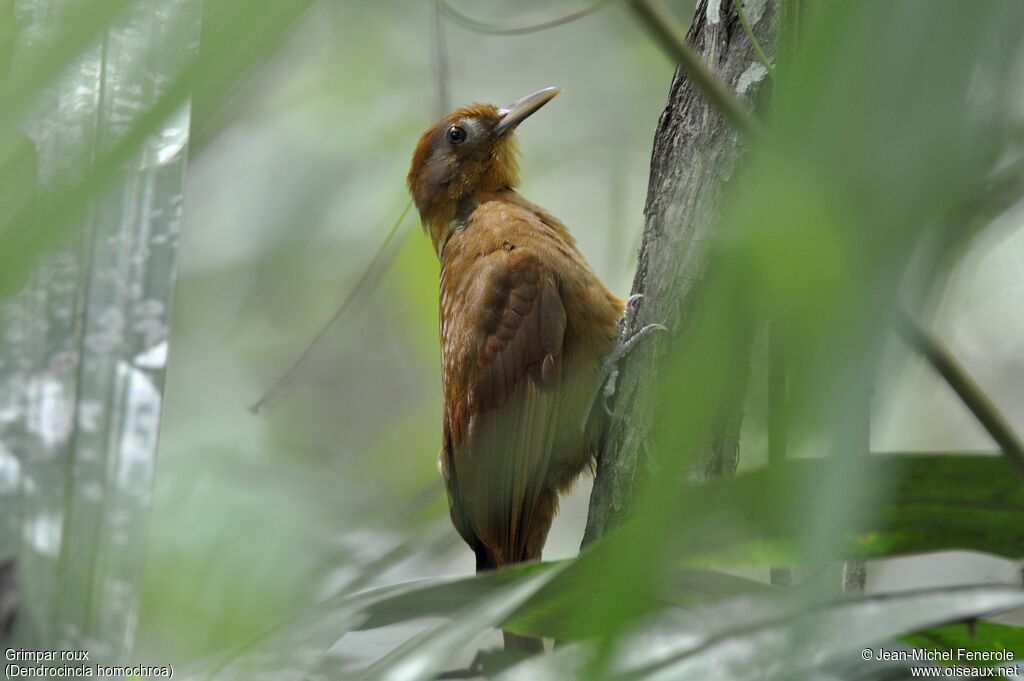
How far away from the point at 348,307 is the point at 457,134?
82cm

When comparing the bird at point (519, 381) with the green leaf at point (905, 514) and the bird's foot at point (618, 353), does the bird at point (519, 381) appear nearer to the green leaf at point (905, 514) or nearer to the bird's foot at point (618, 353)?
the bird's foot at point (618, 353)

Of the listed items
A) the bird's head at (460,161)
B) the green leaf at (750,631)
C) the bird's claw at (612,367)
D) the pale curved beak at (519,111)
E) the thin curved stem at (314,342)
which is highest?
the pale curved beak at (519,111)

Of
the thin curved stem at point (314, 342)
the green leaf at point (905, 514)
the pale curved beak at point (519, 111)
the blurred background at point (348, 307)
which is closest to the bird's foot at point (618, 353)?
the blurred background at point (348, 307)

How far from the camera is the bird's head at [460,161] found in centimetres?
377

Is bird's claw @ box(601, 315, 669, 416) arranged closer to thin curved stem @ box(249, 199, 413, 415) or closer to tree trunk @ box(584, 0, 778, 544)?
tree trunk @ box(584, 0, 778, 544)

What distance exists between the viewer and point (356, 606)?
1019 mm

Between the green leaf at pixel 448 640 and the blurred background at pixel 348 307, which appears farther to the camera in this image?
the blurred background at pixel 348 307

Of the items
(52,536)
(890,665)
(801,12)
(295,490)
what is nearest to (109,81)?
(801,12)

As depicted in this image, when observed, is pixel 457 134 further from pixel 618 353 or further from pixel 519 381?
pixel 618 353

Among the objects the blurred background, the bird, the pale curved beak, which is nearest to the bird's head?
the pale curved beak

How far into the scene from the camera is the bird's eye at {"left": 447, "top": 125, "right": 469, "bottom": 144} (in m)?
3.78

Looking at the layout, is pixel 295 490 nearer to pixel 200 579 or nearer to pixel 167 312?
pixel 200 579

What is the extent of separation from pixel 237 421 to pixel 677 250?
3104mm

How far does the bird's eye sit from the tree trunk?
1697 millimetres
